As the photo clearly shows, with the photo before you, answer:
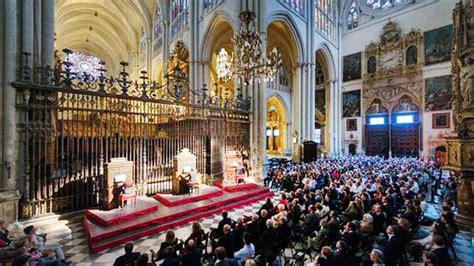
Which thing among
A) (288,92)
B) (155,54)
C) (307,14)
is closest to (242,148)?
(307,14)

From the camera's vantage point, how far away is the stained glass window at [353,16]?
26.5 metres

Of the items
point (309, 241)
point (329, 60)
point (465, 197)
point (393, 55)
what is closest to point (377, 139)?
point (393, 55)

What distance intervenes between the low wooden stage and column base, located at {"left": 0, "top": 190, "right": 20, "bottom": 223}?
1.51 m

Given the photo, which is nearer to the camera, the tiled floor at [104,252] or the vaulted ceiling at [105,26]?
the tiled floor at [104,252]

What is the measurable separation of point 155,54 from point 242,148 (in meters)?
21.5

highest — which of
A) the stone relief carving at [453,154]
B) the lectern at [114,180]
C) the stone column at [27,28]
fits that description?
the stone column at [27,28]

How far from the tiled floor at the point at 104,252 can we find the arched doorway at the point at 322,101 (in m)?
21.1

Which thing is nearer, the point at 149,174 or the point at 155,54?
the point at 149,174

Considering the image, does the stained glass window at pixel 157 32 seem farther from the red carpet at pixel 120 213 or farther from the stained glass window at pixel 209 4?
the red carpet at pixel 120 213

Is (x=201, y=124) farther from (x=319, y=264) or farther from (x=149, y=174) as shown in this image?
(x=319, y=264)

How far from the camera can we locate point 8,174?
231 inches

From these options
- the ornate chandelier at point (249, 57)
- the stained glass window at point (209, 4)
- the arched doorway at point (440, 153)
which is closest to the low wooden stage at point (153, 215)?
the ornate chandelier at point (249, 57)

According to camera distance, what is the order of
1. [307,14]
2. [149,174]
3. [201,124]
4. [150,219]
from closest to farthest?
[150,219] → [149,174] → [201,124] → [307,14]

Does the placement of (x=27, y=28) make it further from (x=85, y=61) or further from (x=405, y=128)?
(x=85, y=61)
